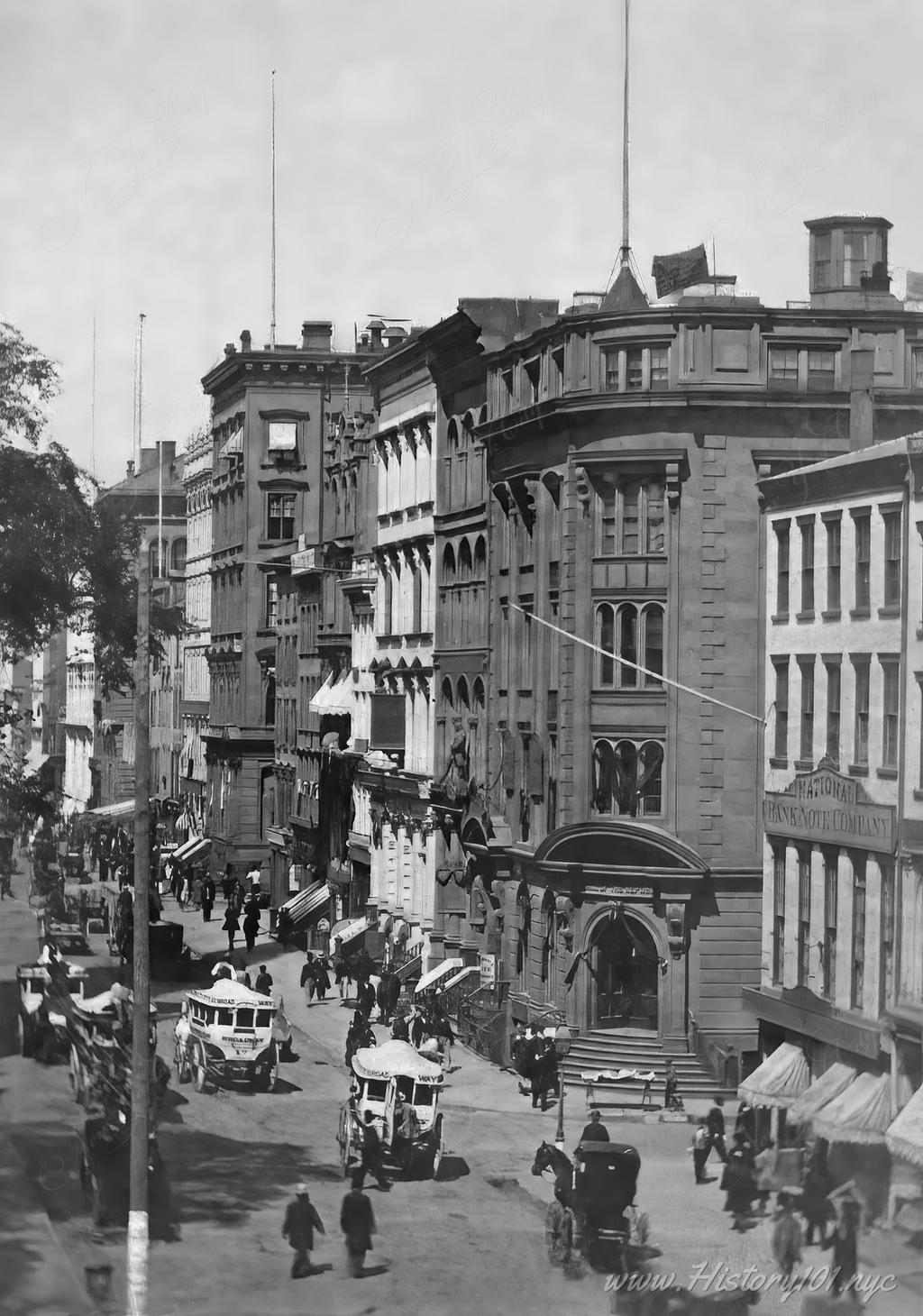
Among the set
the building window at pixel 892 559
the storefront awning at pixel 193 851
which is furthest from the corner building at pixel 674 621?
the storefront awning at pixel 193 851

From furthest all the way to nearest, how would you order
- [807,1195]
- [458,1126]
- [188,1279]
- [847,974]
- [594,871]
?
1. [594,871]
2. [458,1126]
3. [847,974]
4. [807,1195]
5. [188,1279]

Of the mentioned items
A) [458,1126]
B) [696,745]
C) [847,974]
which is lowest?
[458,1126]

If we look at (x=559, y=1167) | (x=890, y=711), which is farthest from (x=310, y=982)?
(x=559, y=1167)

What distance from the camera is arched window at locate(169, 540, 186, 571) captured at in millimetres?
119750

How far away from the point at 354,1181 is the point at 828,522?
52.6 feet

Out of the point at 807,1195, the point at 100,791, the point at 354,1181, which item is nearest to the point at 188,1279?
the point at 354,1181

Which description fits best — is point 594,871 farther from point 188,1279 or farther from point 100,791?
point 100,791

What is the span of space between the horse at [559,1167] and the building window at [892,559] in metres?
11.6

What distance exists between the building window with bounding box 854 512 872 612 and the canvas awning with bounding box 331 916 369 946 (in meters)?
33.0

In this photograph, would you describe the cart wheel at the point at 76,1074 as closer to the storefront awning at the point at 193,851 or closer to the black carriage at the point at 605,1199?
the black carriage at the point at 605,1199

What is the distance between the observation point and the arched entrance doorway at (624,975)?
159ft

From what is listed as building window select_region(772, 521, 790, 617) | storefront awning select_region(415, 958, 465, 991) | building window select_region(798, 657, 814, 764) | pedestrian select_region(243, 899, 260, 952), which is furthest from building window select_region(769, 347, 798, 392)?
pedestrian select_region(243, 899, 260, 952)

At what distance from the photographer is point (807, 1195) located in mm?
33812

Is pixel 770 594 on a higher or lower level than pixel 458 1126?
higher
